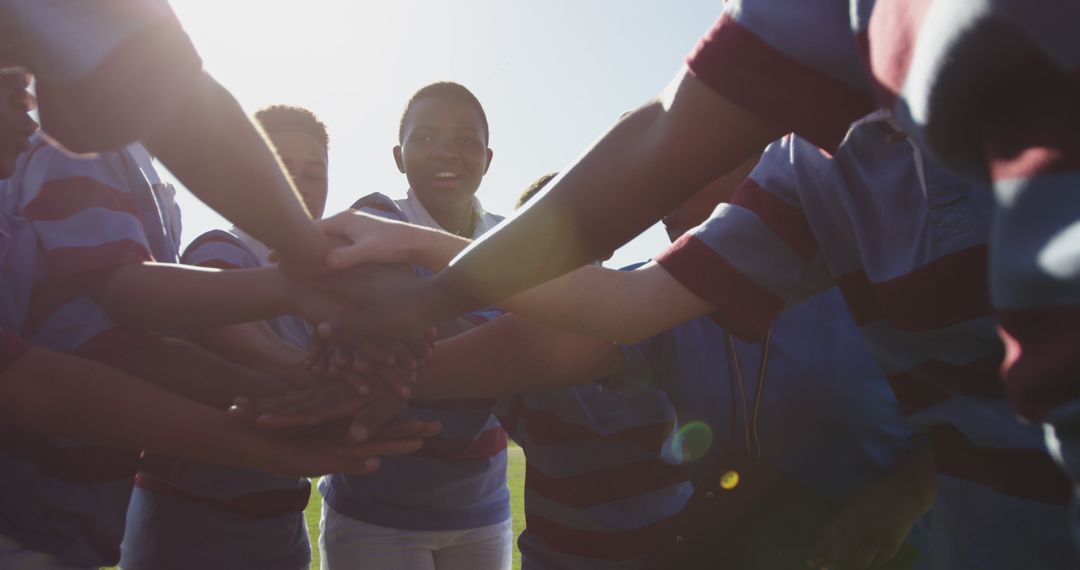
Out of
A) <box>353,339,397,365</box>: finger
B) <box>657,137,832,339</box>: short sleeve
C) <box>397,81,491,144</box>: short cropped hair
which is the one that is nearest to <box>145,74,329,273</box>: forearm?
<box>353,339,397,365</box>: finger

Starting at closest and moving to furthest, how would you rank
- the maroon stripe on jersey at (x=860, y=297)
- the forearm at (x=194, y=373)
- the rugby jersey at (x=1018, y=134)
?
the rugby jersey at (x=1018, y=134)
the maroon stripe on jersey at (x=860, y=297)
the forearm at (x=194, y=373)

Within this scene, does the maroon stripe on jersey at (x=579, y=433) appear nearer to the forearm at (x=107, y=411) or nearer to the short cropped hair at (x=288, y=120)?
the forearm at (x=107, y=411)

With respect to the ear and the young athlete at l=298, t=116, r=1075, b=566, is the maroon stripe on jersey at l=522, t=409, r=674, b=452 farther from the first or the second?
the ear

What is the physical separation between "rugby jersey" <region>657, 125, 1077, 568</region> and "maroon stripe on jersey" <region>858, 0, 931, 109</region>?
0.42 m

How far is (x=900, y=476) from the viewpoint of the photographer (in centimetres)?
179

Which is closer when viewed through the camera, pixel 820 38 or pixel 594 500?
pixel 820 38

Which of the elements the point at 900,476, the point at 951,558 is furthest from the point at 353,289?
the point at 951,558

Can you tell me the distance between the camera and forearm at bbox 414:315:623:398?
201 cm

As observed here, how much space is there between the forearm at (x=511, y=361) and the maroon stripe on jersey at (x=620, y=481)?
33 centimetres

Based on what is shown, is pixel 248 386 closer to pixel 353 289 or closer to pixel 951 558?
pixel 353 289

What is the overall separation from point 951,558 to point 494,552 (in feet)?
6.99

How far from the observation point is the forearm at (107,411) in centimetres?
148

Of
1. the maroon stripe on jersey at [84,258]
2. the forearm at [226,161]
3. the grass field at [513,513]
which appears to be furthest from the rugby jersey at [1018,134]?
the grass field at [513,513]

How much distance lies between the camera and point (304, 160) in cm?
320
